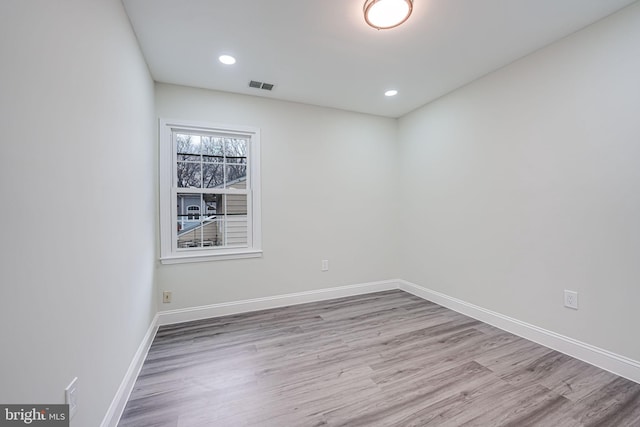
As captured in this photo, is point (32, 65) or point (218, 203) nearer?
point (32, 65)

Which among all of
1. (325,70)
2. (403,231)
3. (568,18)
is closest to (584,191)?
(568,18)

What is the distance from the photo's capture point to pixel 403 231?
3.93 metres

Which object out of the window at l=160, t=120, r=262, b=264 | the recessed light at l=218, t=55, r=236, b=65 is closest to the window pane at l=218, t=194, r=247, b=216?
the window at l=160, t=120, r=262, b=264

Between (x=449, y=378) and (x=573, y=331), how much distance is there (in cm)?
119

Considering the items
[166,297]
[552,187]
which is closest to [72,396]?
[166,297]

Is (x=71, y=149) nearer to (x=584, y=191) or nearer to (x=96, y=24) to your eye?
(x=96, y=24)

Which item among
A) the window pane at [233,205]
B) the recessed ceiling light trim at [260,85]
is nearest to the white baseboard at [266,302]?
the window pane at [233,205]

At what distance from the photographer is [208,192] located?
3041 mm

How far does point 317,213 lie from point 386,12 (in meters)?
2.24

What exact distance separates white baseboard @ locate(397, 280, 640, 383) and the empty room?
0.05ft

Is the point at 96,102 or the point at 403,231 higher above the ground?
the point at 96,102

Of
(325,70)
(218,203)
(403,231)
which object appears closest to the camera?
(325,70)

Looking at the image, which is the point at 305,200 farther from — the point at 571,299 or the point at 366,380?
the point at 571,299

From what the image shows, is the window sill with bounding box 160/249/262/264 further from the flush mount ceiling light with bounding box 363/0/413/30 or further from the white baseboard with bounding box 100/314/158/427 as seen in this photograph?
the flush mount ceiling light with bounding box 363/0/413/30
